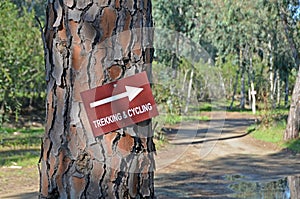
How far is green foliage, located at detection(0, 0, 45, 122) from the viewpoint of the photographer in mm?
19453

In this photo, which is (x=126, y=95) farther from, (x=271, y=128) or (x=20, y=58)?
(x=20, y=58)

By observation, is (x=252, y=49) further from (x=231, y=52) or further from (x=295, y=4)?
(x=295, y=4)

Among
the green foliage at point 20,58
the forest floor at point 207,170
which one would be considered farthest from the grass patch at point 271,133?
the green foliage at point 20,58

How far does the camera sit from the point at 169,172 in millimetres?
11688

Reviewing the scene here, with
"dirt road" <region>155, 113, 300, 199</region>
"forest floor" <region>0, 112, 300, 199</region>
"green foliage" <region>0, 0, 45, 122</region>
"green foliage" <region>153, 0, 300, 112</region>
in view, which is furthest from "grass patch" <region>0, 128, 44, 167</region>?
"green foliage" <region>153, 0, 300, 112</region>

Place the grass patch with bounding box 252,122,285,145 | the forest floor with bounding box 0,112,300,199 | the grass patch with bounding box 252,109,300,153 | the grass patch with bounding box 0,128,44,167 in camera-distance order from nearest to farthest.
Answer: the forest floor with bounding box 0,112,300,199
the grass patch with bounding box 0,128,44,167
the grass patch with bounding box 252,122,285,145
the grass patch with bounding box 252,109,300,153

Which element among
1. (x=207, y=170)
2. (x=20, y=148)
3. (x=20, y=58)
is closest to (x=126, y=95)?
(x=207, y=170)

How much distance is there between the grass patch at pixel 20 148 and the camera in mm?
12609

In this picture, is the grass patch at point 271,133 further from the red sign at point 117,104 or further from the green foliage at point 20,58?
the red sign at point 117,104

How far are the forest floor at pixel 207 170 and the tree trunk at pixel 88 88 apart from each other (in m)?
4.12

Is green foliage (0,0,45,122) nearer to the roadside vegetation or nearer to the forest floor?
the roadside vegetation

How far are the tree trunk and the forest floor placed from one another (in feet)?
13.5

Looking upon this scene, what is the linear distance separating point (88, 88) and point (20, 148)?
1379 cm

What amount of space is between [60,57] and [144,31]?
37 centimetres
